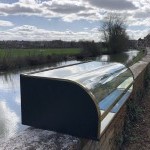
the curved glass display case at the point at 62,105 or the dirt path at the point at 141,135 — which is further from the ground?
the curved glass display case at the point at 62,105

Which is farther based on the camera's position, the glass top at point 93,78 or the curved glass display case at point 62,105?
the glass top at point 93,78

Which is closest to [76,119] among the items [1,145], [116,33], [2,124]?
[1,145]

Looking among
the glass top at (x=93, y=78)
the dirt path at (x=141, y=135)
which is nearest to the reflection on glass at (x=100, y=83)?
the glass top at (x=93, y=78)

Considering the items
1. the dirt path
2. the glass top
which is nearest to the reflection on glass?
the glass top

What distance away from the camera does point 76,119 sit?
2.38m

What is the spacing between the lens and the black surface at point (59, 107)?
2.33m

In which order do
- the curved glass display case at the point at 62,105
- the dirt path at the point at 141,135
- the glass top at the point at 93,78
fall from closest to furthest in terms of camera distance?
the curved glass display case at the point at 62,105 < the glass top at the point at 93,78 < the dirt path at the point at 141,135

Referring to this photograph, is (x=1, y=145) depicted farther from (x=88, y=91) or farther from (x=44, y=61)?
(x=44, y=61)

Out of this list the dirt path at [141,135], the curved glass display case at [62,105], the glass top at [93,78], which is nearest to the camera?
the curved glass display case at [62,105]

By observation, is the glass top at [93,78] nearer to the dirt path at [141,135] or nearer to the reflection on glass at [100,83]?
the reflection on glass at [100,83]

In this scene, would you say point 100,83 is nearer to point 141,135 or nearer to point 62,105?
point 62,105

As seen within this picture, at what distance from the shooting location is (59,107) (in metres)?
2.40

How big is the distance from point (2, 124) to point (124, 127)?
641 centimetres

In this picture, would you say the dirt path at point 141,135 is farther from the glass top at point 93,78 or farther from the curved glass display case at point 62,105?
the curved glass display case at point 62,105
